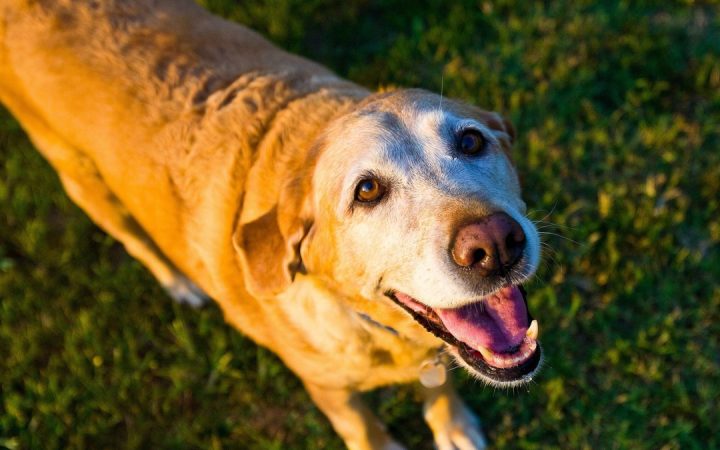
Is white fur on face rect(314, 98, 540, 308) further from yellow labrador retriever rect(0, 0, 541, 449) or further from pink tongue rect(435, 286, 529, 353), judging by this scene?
pink tongue rect(435, 286, 529, 353)

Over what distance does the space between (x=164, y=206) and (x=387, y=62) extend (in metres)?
2.46

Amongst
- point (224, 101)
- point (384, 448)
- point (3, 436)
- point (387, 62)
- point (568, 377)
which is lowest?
point (3, 436)

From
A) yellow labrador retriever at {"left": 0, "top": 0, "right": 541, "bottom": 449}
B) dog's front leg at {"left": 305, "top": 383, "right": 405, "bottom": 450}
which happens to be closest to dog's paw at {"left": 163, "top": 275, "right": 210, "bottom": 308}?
yellow labrador retriever at {"left": 0, "top": 0, "right": 541, "bottom": 449}

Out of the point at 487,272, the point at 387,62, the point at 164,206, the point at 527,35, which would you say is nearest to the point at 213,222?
the point at 164,206

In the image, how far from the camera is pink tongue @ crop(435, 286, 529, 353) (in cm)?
247

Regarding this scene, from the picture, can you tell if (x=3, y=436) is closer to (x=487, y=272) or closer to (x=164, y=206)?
(x=164, y=206)

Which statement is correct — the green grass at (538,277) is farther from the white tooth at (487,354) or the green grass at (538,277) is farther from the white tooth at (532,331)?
the white tooth at (487,354)

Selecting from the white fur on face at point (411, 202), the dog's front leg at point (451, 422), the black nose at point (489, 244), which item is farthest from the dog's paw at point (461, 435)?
the black nose at point (489, 244)

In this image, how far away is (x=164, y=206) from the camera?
3.12m

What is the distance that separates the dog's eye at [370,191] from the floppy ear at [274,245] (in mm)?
281

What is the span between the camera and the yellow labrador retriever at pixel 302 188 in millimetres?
2361

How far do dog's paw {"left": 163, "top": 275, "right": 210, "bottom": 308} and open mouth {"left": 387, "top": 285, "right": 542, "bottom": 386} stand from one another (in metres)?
2.08

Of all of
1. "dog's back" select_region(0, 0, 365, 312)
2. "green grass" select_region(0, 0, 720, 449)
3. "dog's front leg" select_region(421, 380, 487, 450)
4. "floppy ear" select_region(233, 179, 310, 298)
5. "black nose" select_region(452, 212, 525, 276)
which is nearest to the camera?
"black nose" select_region(452, 212, 525, 276)

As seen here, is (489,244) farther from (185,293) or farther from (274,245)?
(185,293)
